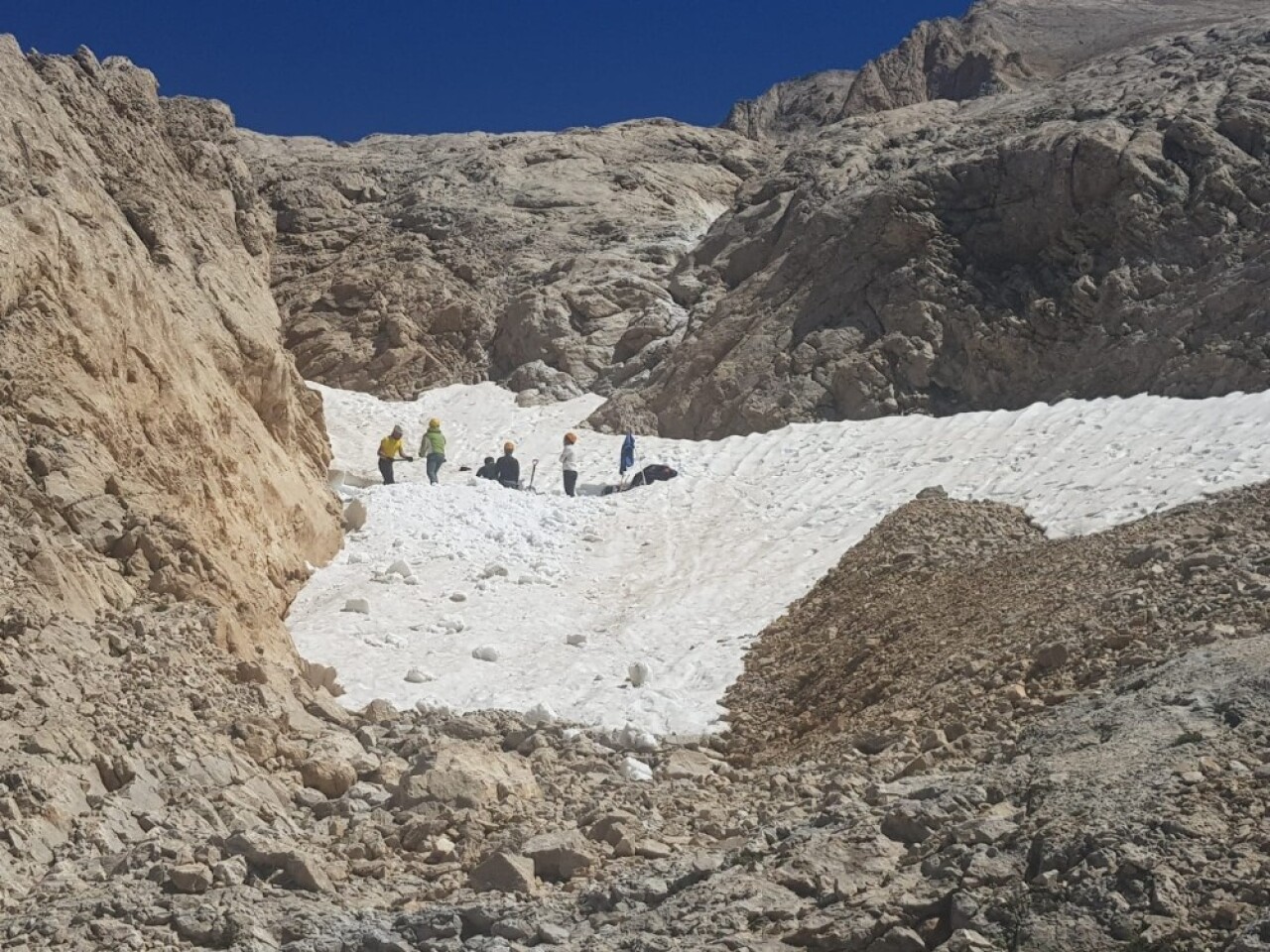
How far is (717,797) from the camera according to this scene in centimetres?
905

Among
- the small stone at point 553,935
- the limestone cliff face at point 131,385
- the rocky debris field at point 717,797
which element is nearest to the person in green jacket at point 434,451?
the limestone cliff face at point 131,385

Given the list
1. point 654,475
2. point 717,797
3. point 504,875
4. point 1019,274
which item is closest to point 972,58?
point 1019,274

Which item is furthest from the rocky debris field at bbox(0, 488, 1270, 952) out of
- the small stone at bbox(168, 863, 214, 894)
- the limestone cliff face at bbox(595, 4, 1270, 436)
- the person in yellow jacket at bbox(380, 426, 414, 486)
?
the limestone cliff face at bbox(595, 4, 1270, 436)

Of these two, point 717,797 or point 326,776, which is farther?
point 717,797

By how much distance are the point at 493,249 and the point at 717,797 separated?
24114mm

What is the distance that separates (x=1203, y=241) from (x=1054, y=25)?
30.0 metres

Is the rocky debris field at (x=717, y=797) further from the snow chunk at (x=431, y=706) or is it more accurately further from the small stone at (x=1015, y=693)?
the snow chunk at (x=431, y=706)

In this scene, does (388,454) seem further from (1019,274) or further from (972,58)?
(972,58)

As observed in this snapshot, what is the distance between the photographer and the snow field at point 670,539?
13008mm

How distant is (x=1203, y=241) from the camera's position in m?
22.4

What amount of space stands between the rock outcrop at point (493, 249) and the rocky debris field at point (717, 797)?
1733 cm

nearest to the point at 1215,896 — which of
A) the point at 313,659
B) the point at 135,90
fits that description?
the point at 313,659

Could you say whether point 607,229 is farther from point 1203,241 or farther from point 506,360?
point 1203,241

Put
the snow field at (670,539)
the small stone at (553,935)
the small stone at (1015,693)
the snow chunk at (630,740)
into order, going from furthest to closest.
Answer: the snow field at (670,539) → the snow chunk at (630,740) → the small stone at (1015,693) → the small stone at (553,935)
